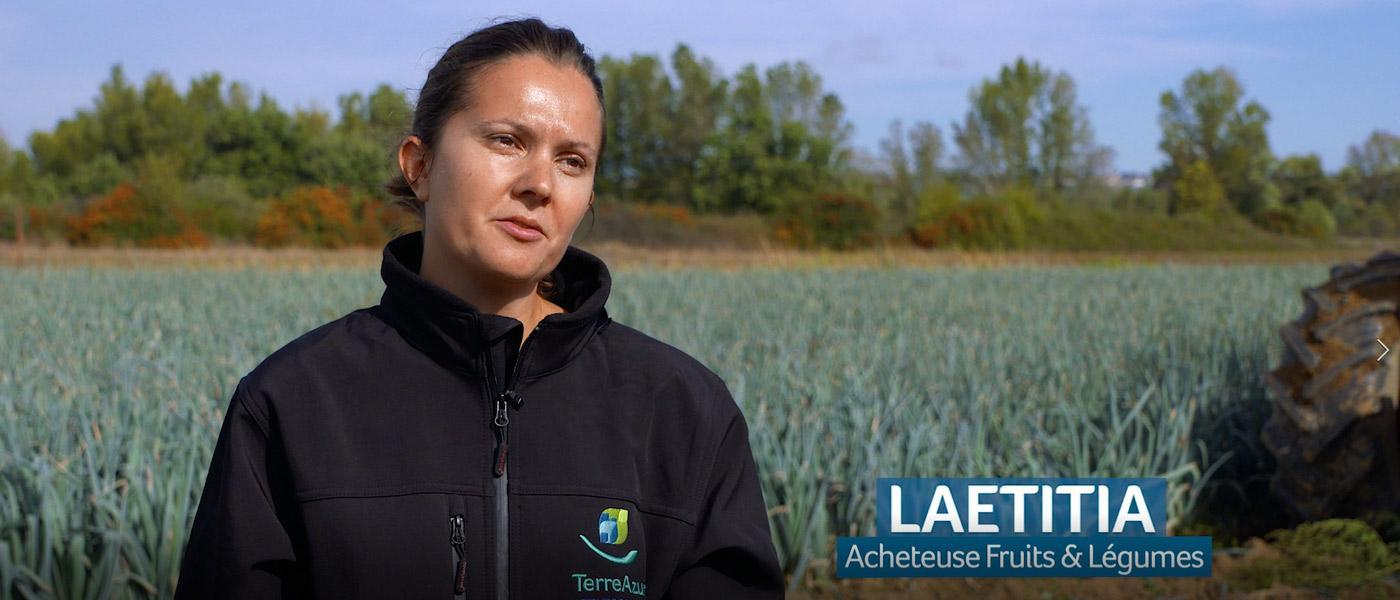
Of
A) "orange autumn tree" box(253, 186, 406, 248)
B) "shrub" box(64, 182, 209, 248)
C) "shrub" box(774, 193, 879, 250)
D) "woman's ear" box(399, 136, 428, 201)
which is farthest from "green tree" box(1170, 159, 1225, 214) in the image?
"woman's ear" box(399, 136, 428, 201)

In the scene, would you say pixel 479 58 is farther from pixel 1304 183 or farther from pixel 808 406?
pixel 1304 183

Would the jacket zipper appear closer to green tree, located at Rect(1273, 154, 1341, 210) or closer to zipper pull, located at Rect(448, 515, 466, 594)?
zipper pull, located at Rect(448, 515, 466, 594)

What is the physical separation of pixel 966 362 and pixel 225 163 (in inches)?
1571

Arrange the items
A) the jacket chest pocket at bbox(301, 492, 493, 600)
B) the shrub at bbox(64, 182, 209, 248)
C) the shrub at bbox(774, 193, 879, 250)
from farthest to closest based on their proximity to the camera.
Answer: the shrub at bbox(774, 193, 879, 250) → the shrub at bbox(64, 182, 209, 248) → the jacket chest pocket at bbox(301, 492, 493, 600)

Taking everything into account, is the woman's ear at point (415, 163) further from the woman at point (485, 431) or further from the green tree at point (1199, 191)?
the green tree at point (1199, 191)

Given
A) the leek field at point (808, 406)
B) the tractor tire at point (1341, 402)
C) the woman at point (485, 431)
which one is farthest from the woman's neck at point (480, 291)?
the tractor tire at point (1341, 402)

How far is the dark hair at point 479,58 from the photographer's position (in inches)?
52.3

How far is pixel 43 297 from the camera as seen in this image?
1000 centimetres

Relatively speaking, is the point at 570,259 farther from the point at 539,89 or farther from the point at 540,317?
the point at 539,89

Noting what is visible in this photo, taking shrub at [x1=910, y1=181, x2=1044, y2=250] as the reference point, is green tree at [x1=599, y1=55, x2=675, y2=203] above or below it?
above

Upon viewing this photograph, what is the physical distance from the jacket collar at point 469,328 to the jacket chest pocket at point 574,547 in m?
0.15

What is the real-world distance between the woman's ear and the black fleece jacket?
0.10 metres

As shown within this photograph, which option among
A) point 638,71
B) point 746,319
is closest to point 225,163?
point 638,71

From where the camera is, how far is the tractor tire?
11.3 ft
